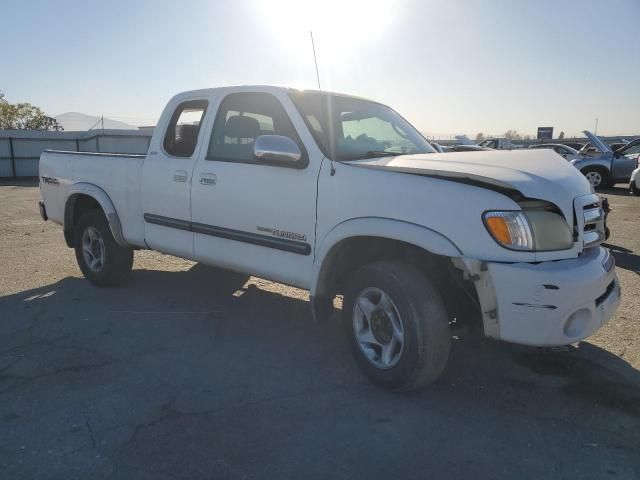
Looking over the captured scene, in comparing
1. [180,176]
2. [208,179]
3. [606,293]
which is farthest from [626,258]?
[180,176]

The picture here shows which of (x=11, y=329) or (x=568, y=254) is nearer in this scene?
(x=568, y=254)

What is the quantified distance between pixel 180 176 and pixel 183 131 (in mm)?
495

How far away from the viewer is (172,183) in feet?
14.8

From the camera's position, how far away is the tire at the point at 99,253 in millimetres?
5312

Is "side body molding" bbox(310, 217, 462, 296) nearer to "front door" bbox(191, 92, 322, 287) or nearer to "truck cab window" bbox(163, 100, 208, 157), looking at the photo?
"front door" bbox(191, 92, 322, 287)

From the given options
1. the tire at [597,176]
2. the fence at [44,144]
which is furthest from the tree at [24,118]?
the tire at [597,176]

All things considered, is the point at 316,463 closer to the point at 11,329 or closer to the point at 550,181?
the point at 550,181

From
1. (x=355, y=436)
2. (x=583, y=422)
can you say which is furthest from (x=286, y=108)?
(x=583, y=422)

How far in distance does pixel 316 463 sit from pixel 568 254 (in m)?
1.79

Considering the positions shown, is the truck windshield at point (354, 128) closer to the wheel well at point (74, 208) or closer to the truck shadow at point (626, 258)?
the wheel well at point (74, 208)

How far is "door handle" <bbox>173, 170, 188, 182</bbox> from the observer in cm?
439

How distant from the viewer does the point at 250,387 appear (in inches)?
131

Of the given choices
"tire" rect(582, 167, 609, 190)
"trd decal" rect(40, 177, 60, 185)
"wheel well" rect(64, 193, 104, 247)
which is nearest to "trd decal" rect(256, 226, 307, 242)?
"wheel well" rect(64, 193, 104, 247)

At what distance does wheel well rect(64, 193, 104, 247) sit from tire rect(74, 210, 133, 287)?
0.47 ft
